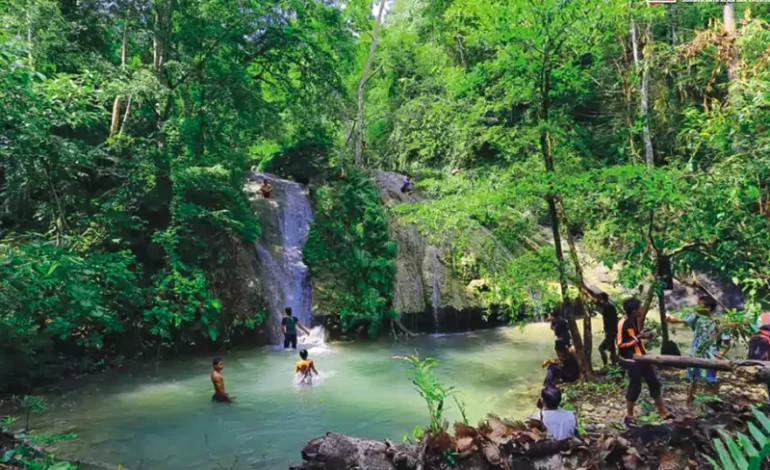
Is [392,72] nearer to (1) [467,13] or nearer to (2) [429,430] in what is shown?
(1) [467,13]

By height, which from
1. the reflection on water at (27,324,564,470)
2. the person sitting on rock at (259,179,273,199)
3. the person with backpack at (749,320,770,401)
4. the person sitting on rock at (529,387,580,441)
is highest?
the person sitting on rock at (259,179,273,199)

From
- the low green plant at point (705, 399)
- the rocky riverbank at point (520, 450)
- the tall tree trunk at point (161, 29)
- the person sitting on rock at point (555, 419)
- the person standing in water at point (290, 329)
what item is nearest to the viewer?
the rocky riverbank at point (520, 450)

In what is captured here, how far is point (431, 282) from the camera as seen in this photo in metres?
15.3

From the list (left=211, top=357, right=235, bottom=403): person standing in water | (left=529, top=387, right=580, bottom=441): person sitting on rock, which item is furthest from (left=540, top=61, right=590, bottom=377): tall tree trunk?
(left=211, top=357, right=235, bottom=403): person standing in water

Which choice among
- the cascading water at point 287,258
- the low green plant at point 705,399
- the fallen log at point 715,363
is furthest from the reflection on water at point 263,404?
the fallen log at point 715,363

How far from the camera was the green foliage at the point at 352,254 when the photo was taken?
46.0 feet

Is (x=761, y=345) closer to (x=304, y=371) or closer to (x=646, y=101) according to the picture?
(x=646, y=101)

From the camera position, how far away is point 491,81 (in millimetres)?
8727

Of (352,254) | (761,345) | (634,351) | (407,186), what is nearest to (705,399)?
(761,345)

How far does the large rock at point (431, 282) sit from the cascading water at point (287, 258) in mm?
2851

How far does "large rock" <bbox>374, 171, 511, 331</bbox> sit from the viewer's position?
1474cm

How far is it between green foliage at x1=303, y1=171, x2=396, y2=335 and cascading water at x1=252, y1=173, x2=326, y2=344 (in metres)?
0.40

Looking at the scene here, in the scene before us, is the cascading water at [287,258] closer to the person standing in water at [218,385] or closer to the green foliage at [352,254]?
the green foliage at [352,254]

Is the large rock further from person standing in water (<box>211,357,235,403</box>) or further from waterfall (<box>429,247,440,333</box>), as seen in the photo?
person standing in water (<box>211,357,235,403</box>)
